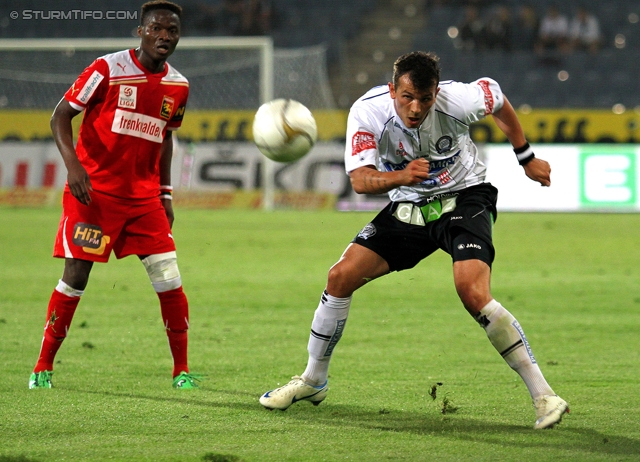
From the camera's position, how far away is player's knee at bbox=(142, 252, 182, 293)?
5371mm

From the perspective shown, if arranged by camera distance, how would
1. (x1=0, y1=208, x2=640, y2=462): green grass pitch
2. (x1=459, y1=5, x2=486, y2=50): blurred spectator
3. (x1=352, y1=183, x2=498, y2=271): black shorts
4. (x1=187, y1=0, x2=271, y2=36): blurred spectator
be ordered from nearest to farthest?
(x1=0, y1=208, x2=640, y2=462): green grass pitch < (x1=352, y1=183, x2=498, y2=271): black shorts < (x1=459, y1=5, x2=486, y2=50): blurred spectator < (x1=187, y1=0, x2=271, y2=36): blurred spectator

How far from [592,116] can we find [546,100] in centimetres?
264

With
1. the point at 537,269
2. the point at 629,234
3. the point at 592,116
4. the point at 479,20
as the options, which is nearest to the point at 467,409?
the point at 537,269

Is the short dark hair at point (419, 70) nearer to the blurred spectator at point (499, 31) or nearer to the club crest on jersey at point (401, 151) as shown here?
the club crest on jersey at point (401, 151)

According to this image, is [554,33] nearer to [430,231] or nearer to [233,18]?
[233,18]

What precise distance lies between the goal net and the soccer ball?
1504 cm

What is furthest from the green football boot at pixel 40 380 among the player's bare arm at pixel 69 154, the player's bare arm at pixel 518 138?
the player's bare arm at pixel 518 138

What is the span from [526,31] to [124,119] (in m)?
19.0

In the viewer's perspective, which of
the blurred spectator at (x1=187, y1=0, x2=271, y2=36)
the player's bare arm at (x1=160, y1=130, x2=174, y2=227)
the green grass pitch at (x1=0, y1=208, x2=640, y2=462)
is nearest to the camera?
the green grass pitch at (x1=0, y1=208, x2=640, y2=462)

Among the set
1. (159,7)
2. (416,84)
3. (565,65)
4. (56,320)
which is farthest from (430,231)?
(565,65)

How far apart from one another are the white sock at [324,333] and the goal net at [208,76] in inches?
621

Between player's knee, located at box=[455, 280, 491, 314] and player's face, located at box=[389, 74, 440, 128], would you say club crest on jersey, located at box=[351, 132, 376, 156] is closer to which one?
player's face, located at box=[389, 74, 440, 128]

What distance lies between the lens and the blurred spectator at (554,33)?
22.7 m

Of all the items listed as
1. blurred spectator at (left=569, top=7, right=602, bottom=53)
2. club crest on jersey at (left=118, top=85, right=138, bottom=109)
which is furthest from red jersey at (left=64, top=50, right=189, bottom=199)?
blurred spectator at (left=569, top=7, right=602, bottom=53)
